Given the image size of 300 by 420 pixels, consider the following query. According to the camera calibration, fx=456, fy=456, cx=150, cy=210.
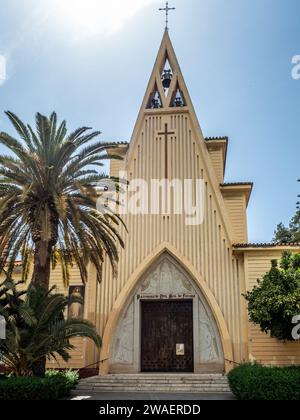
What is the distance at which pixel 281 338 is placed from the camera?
57.5 feet

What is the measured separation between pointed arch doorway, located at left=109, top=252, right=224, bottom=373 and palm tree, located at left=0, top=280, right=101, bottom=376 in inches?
230

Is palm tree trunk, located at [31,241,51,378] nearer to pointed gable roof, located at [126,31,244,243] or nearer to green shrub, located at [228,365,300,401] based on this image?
green shrub, located at [228,365,300,401]

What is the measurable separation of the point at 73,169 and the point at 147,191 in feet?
21.4

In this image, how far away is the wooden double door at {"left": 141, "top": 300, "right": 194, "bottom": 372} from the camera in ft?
66.3

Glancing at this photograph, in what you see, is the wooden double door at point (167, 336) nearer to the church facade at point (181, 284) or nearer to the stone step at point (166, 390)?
the church facade at point (181, 284)

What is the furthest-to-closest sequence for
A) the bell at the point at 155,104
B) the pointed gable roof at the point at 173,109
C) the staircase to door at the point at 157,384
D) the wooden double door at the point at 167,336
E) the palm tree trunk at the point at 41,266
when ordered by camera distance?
the bell at the point at 155,104 < the pointed gable roof at the point at 173,109 < the wooden double door at the point at 167,336 < the staircase to door at the point at 157,384 < the palm tree trunk at the point at 41,266

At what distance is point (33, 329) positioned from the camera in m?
14.2

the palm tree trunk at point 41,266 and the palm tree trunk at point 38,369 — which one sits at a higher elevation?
the palm tree trunk at point 41,266

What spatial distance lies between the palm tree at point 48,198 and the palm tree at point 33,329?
98 cm

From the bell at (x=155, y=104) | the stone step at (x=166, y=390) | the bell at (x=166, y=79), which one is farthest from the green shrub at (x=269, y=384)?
the bell at (x=166, y=79)

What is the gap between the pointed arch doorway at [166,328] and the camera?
65.8ft

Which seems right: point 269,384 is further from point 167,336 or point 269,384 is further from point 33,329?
point 167,336

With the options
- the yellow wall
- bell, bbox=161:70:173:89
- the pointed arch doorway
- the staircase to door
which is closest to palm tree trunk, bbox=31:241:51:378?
the staircase to door
